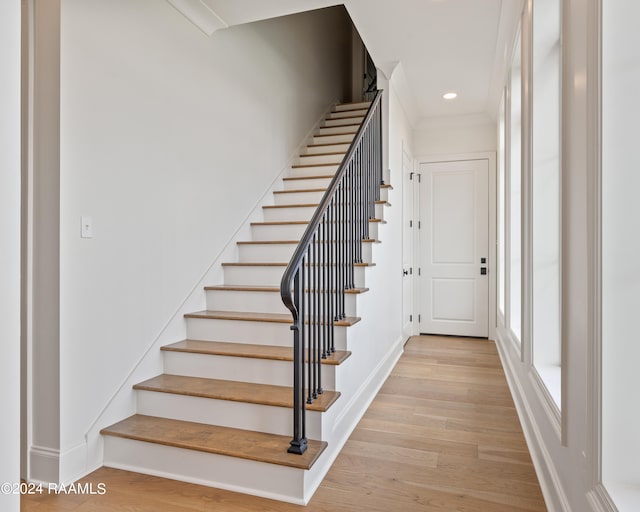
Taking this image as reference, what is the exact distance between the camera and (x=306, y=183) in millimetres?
4223

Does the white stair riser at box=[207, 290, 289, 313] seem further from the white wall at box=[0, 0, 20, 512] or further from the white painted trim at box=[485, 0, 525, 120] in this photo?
the white painted trim at box=[485, 0, 525, 120]

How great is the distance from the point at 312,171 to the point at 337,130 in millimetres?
1027

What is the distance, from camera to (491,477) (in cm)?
205

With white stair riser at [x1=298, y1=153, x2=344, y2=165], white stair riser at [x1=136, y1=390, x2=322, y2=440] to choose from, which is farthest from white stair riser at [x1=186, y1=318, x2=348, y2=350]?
white stair riser at [x1=298, y1=153, x2=344, y2=165]

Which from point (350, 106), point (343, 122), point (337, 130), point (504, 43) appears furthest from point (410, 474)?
point (350, 106)

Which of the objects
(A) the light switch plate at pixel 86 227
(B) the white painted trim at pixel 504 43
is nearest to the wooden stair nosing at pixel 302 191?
(B) the white painted trim at pixel 504 43

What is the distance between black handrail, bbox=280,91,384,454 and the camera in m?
1.98

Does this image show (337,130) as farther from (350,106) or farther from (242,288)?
(242,288)
